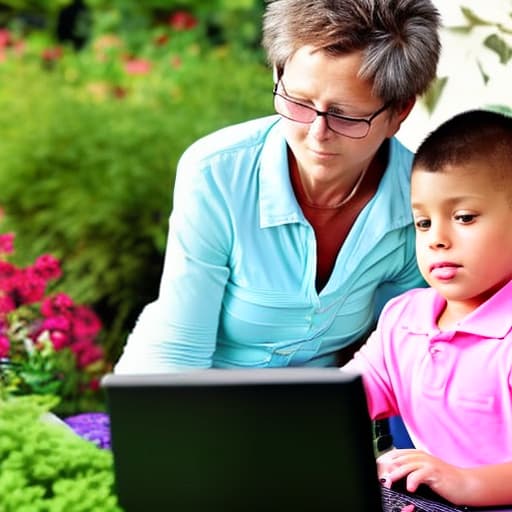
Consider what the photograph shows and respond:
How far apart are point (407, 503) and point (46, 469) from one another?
61 centimetres

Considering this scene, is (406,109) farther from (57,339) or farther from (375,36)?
(57,339)

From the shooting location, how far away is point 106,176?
5000 mm

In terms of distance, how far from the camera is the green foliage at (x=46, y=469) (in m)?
1.93

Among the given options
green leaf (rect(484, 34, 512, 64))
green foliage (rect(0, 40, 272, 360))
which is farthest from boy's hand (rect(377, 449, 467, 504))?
green foliage (rect(0, 40, 272, 360))

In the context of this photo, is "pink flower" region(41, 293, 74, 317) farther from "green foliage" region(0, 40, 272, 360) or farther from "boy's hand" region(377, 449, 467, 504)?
"boy's hand" region(377, 449, 467, 504)

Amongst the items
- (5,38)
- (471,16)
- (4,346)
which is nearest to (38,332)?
(4,346)

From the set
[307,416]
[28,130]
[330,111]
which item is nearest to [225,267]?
[330,111]

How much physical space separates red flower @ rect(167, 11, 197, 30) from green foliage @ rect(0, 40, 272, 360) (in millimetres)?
1220

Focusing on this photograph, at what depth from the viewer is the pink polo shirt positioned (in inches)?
82.8

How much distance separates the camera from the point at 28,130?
17.0 ft

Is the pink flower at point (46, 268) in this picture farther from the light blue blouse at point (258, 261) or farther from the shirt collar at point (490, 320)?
the shirt collar at point (490, 320)

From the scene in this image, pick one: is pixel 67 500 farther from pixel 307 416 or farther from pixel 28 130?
pixel 28 130

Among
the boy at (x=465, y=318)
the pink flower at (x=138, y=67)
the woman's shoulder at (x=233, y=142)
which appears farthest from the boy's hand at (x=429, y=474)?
the pink flower at (x=138, y=67)

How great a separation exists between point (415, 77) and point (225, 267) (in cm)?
59
